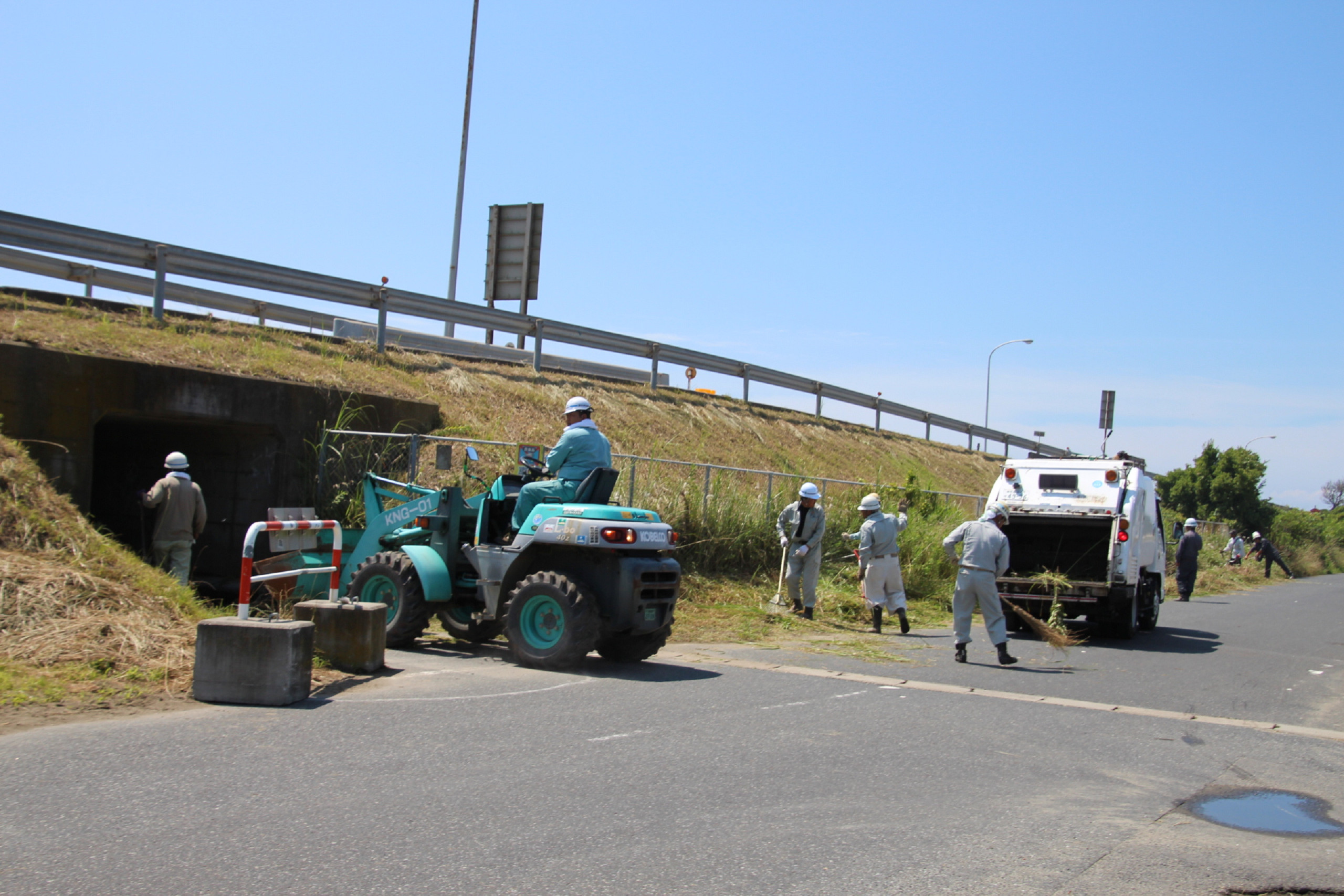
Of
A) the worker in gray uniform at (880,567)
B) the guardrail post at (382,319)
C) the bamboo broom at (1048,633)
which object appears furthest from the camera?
the guardrail post at (382,319)

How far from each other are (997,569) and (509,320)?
10.6 metres

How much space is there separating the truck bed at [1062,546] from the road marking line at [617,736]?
9.13 meters

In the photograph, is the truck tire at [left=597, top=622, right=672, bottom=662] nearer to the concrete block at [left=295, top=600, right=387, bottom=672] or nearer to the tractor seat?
the tractor seat

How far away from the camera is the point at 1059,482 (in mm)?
15445

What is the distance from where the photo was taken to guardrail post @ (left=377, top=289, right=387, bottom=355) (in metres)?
17.3

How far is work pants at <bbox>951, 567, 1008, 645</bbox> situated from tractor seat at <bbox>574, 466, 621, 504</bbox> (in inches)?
166

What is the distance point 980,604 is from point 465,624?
17.9 feet

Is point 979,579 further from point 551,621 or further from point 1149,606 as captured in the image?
point 1149,606

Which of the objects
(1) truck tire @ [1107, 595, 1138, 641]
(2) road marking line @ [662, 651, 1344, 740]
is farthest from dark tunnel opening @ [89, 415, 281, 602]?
(1) truck tire @ [1107, 595, 1138, 641]

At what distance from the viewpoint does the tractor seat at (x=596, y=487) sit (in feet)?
31.4

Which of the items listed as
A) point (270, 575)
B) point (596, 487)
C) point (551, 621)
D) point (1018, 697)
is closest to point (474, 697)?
point (551, 621)

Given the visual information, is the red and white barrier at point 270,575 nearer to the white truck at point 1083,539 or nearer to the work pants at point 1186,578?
the white truck at point 1083,539

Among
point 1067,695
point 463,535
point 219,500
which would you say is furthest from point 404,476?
point 1067,695

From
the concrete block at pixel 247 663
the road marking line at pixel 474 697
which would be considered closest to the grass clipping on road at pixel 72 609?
the concrete block at pixel 247 663
